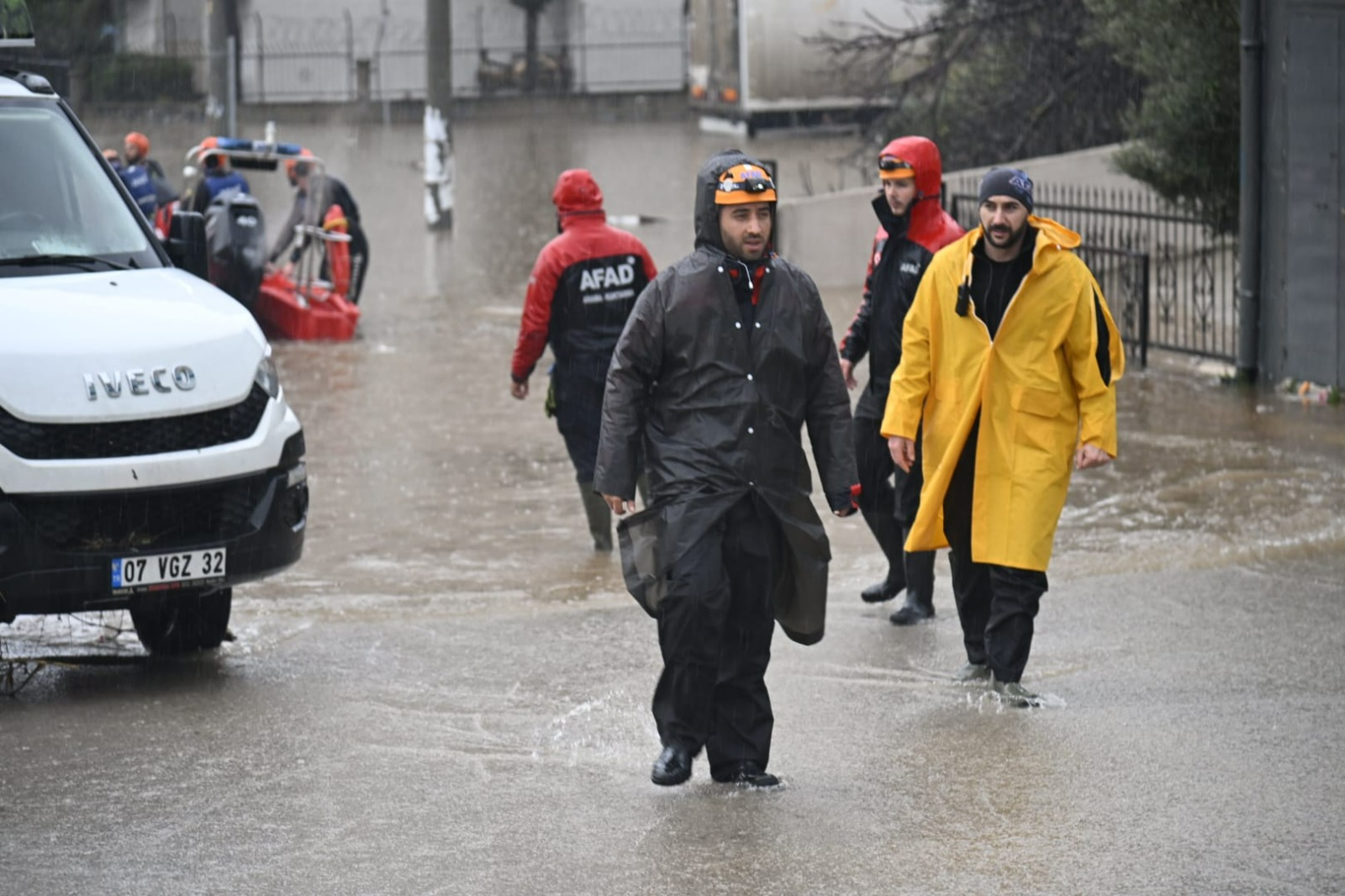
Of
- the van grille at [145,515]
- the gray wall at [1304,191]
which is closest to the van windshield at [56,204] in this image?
the van grille at [145,515]

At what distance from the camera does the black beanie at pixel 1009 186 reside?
6.73m

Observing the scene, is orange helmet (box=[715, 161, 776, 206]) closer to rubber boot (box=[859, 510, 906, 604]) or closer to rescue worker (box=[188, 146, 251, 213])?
rubber boot (box=[859, 510, 906, 604])

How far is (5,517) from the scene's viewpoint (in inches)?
267

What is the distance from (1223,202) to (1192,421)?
2849mm

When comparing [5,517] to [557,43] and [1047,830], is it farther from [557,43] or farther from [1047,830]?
[557,43]

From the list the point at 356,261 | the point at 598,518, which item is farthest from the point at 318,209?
the point at 598,518

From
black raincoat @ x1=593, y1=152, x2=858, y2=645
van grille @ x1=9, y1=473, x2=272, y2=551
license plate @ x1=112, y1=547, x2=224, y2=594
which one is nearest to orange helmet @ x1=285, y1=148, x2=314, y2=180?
van grille @ x1=9, y1=473, x2=272, y2=551

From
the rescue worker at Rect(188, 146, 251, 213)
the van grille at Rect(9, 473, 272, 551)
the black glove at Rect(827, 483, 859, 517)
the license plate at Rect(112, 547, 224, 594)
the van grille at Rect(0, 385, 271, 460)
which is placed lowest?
the license plate at Rect(112, 547, 224, 594)

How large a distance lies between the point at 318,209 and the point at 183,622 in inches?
455

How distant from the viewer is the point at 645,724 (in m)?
6.73

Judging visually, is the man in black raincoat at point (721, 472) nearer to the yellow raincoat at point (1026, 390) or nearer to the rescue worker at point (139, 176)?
the yellow raincoat at point (1026, 390)

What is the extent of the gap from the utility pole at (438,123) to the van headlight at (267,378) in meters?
19.7

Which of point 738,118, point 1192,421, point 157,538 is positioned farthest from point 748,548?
point 738,118

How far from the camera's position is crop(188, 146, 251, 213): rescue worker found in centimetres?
1784
